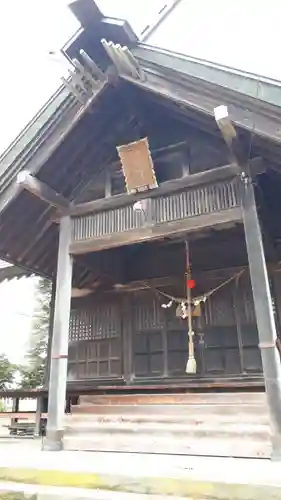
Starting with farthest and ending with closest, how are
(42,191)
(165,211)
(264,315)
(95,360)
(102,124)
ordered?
(95,360)
(102,124)
(42,191)
(165,211)
(264,315)

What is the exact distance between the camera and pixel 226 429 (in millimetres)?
4223

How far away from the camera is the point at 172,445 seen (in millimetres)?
4375

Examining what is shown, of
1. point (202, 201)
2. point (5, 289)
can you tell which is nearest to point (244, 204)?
point (202, 201)

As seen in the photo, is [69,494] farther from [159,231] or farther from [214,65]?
[214,65]

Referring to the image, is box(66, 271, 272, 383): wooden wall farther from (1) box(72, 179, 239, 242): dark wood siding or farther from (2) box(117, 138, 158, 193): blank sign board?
(2) box(117, 138, 158, 193): blank sign board

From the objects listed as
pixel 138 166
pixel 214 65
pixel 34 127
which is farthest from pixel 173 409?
pixel 34 127

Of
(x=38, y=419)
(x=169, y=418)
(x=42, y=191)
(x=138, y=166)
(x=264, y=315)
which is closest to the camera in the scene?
(x=264, y=315)

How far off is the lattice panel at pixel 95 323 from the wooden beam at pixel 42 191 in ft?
9.02

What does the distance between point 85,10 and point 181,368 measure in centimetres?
555

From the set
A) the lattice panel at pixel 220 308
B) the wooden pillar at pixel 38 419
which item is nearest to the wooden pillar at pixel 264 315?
the lattice panel at pixel 220 308

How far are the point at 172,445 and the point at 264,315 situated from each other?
1734 millimetres

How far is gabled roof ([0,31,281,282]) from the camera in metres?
4.31

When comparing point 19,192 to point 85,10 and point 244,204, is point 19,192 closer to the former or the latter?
point 85,10

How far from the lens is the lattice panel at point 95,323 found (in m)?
7.82
